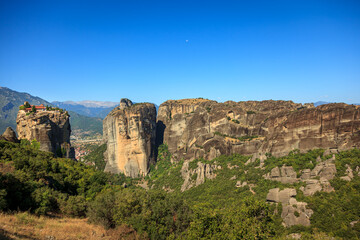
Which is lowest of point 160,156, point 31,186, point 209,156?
point 160,156

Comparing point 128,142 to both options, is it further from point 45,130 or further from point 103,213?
point 103,213

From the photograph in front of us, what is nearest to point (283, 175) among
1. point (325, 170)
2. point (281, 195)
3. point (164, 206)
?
point (325, 170)

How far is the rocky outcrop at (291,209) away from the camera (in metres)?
24.7

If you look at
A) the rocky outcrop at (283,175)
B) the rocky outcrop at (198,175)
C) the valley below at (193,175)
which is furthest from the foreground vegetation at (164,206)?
the rocky outcrop at (198,175)

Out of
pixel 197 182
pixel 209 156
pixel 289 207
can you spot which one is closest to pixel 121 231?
pixel 289 207

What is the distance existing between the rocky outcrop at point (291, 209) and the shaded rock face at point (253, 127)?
1245 centimetres

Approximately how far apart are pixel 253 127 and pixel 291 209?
25.6m

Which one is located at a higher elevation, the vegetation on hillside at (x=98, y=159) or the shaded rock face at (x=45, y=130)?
the shaded rock face at (x=45, y=130)

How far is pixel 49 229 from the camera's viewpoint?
48.3ft

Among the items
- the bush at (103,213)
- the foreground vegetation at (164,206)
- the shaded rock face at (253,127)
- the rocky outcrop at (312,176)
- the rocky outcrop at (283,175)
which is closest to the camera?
the foreground vegetation at (164,206)

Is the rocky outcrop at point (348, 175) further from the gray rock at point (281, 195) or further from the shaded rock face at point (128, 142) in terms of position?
the shaded rock face at point (128, 142)

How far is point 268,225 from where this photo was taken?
56.0 feet

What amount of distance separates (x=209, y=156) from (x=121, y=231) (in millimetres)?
35871

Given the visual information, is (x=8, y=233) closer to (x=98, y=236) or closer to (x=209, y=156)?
(x=98, y=236)
